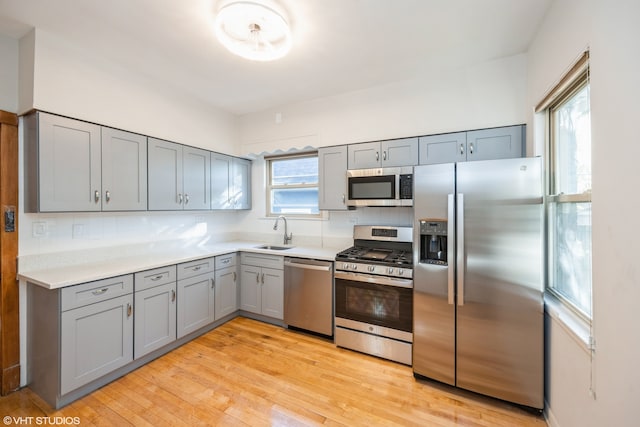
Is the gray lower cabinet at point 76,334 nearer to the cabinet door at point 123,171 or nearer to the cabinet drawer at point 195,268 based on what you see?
the cabinet drawer at point 195,268

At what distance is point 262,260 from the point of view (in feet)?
10.8

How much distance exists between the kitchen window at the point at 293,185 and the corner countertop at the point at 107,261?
31.5 inches

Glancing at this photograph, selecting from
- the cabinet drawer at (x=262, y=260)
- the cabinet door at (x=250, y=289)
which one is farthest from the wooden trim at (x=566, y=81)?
the cabinet door at (x=250, y=289)

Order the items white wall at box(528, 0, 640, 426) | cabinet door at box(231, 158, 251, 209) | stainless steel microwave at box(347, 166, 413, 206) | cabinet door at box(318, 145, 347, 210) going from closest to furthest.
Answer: white wall at box(528, 0, 640, 426)
stainless steel microwave at box(347, 166, 413, 206)
cabinet door at box(318, 145, 347, 210)
cabinet door at box(231, 158, 251, 209)

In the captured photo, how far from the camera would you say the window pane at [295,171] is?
12.4ft

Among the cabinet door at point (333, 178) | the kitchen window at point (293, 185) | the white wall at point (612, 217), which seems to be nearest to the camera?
the white wall at point (612, 217)

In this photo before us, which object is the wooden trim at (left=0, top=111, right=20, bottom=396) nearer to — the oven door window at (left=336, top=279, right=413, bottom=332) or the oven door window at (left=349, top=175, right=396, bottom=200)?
the oven door window at (left=336, top=279, right=413, bottom=332)

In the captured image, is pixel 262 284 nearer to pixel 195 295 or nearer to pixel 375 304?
pixel 195 295

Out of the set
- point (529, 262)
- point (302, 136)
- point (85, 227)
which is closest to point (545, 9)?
point (529, 262)

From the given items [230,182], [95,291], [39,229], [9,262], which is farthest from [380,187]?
[9,262]

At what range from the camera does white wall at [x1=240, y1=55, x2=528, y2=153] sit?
8.13 feet

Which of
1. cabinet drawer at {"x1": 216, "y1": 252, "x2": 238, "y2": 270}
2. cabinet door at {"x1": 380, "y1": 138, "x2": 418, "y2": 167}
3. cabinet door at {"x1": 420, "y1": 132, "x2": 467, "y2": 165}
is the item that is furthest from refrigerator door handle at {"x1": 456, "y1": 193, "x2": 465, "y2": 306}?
cabinet drawer at {"x1": 216, "y1": 252, "x2": 238, "y2": 270}

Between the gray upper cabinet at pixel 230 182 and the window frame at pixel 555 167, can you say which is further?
the gray upper cabinet at pixel 230 182

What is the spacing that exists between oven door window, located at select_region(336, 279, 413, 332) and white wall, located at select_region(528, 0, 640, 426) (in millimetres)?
1104
